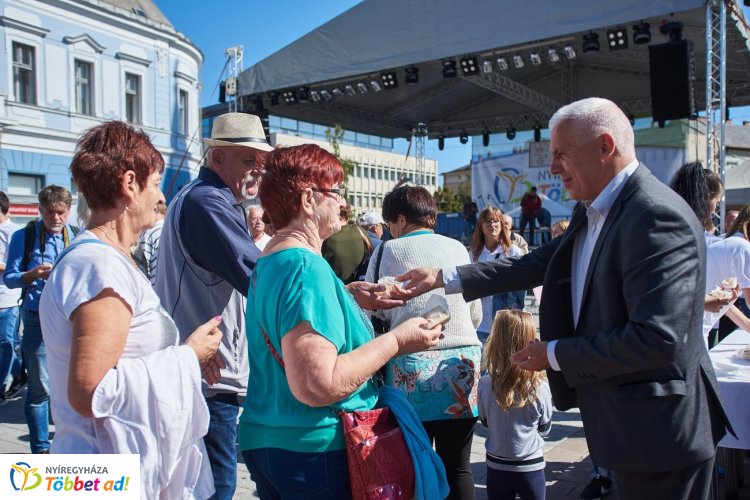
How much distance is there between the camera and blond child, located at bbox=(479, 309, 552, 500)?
10.2 ft

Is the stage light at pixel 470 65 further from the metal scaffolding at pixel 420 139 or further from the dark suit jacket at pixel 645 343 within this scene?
the dark suit jacket at pixel 645 343

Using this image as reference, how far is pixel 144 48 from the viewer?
72.7 feet

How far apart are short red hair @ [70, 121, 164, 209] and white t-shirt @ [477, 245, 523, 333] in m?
4.15

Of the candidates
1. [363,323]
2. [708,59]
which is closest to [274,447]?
[363,323]

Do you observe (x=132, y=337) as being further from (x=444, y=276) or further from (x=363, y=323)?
(x=444, y=276)

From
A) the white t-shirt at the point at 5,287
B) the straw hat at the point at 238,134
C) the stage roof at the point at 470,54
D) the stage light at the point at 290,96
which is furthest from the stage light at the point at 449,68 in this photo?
the straw hat at the point at 238,134

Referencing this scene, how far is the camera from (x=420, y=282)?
107 inches

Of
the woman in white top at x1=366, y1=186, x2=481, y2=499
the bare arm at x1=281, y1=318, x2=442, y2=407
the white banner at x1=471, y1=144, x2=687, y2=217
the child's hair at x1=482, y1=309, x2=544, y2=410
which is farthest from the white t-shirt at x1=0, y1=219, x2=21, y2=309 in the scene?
the white banner at x1=471, y1=144, x2=687, y2=217

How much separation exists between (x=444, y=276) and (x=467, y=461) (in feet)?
3.46

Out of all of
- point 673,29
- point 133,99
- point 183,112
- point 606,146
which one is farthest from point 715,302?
point 183,112

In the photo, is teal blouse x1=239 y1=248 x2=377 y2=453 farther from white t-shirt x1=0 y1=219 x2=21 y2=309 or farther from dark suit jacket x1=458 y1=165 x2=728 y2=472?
white t-shirt x1=0 y1=219 x2=21 y2=309

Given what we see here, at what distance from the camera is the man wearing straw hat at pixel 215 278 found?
2.22 meters

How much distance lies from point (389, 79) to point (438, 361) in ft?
41.7

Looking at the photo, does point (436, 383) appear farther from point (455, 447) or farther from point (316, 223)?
point (316, 223)
